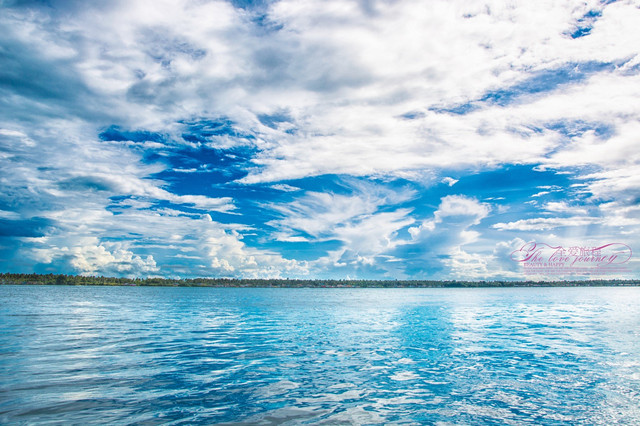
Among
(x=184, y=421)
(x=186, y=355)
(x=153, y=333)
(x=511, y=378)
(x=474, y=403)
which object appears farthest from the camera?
(x=153, y=333)

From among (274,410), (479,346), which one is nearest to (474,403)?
(274,410)

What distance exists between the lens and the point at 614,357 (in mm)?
27391

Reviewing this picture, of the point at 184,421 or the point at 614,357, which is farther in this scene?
the point at 614,357

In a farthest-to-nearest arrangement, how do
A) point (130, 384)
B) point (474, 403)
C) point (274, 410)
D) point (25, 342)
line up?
point (25, 342) → point (130, 384) → point (474, 403) → point (274, 410)

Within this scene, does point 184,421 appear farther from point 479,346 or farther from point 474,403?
point 479,346

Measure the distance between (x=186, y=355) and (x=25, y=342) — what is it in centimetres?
1508

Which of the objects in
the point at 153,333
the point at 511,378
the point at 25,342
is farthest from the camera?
the point at 153,333

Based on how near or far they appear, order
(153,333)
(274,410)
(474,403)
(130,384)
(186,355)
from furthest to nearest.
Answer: (153,333) → (186,355) → (130,384) → (474,403) → (274,410)

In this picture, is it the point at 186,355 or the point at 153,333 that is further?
the point at 153,333

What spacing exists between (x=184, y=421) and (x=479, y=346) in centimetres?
2649

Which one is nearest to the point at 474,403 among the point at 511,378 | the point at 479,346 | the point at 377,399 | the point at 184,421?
the point at 377,399

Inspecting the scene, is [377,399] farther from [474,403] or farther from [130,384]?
[130,384]

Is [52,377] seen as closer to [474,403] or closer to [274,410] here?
[274,410]

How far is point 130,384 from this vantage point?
1897 cm
